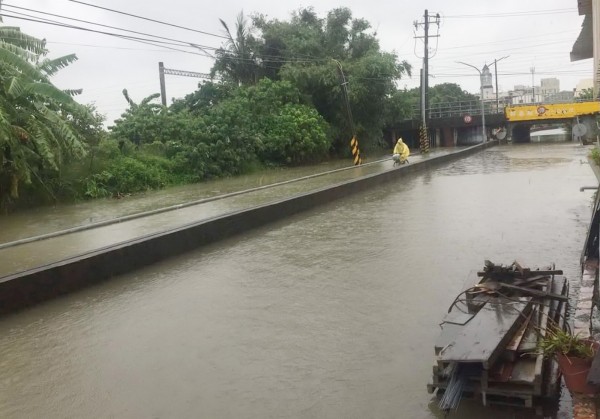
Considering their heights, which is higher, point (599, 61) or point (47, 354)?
point (599, 61)

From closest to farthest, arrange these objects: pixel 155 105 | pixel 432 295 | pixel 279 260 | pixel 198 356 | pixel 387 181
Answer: pixel 198 356
pixel 432 295
pixel 279 260
pixel 387 181
pixel 155 105

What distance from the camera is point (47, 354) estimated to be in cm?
525

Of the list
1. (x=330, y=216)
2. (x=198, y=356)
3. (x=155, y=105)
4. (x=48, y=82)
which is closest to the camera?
(x=198, y=356)

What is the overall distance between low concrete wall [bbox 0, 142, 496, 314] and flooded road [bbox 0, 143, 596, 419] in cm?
18

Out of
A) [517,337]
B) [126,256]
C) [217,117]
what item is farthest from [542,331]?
[217,117]

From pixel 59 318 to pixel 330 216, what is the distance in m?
7.33

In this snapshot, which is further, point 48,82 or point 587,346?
point 48,82

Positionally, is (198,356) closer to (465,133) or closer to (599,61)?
(599,61)

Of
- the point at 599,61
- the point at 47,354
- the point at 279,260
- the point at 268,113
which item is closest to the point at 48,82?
the point at 279,260

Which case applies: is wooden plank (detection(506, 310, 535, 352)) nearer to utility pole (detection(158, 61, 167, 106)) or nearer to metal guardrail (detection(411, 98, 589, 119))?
utility pole (detection(158, 61, 167, 106))

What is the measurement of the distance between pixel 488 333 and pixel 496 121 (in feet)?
149

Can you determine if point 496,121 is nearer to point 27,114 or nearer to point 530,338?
point 27,114

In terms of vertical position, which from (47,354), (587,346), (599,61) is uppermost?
(599,61)

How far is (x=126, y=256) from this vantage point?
824cm
